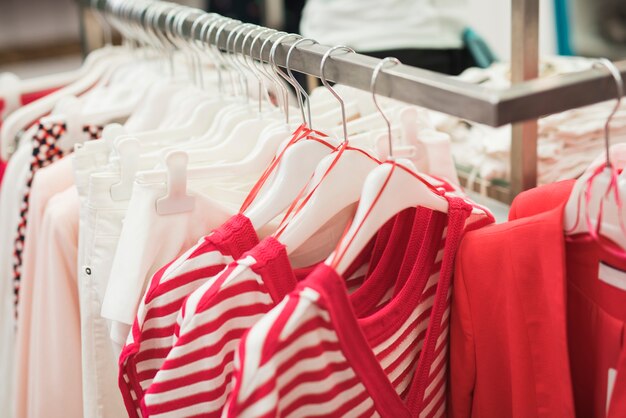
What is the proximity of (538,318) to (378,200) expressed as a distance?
0.18 m

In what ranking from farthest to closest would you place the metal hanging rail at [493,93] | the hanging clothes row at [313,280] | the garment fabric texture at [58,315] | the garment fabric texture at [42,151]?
the garment fabric texture at [42,151] < the garment fabric texture at [58,315] < the hanging clothes row at [313,280] < the metal hanging rail at [493,93]

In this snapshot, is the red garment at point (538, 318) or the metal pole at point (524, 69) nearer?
the red garment at point (538, 318)

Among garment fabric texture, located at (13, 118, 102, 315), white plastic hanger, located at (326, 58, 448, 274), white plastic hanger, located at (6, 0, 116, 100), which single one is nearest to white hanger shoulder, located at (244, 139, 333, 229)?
white plastic hanger, located at (326, 58, 448, 274)

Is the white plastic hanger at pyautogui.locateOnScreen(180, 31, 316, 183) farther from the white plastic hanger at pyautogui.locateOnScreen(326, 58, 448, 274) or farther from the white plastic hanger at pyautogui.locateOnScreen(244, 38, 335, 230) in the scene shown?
the white plastic hanger at pyautogui.locateOnScreen(326, 58, 448, 274)

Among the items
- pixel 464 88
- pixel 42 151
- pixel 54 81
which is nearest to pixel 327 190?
pixel 464 88

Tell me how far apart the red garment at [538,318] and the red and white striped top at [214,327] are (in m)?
0.18

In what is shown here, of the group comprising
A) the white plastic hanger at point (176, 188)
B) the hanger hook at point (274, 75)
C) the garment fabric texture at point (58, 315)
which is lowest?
the garment fabric texture at point (58, 315)

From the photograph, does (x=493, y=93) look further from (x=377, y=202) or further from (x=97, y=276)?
(x=97, y=276)

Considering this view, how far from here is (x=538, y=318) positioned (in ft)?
2.15

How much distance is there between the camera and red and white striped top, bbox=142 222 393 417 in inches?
25.7

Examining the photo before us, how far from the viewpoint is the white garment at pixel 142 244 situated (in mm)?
767

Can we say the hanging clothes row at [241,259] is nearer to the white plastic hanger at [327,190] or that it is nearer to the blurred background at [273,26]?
the white plastic hanger at [327,190]

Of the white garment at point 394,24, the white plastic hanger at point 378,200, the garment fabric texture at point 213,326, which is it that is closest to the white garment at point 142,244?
the garment fabric texture at point 213,326

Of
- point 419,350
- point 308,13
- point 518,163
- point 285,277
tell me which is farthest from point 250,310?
point 308,13
